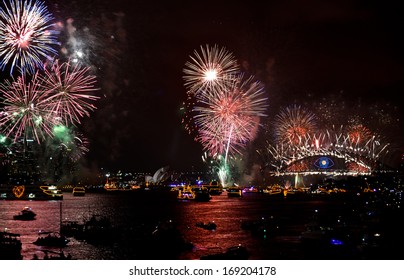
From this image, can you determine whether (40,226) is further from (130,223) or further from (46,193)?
(46,193)

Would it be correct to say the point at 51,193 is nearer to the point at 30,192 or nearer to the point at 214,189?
the point at 30,192

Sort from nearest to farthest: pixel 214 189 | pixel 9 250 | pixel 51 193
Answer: pixel 9 250 < pixel 51 193 < pixel 214 189

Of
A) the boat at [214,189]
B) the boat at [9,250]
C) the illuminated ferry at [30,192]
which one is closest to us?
the boat at [9,250]

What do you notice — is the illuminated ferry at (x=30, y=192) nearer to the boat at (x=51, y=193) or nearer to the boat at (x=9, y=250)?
the boat at (x=51, y=193)

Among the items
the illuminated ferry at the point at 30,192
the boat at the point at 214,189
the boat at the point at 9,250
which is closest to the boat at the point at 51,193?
the illuminated ferry at the point at 30,192

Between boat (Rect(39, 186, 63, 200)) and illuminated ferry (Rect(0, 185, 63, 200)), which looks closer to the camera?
boat (Rect(39, 186, 63, 200))

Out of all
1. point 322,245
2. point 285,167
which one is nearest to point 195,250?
point 322,245

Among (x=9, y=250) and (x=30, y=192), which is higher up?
(x=30, y=192)

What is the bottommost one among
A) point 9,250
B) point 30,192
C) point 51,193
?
point 9,250

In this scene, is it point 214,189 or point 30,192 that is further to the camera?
point 214,189

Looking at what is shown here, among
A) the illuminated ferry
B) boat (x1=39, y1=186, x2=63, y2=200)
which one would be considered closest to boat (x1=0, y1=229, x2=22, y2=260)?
the illuminated ferry

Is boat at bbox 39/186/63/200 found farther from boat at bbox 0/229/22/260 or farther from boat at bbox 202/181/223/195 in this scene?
boat at bbox 0/229/22/260

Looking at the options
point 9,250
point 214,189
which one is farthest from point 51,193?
point 9,250
